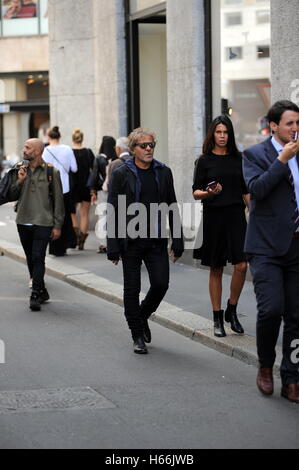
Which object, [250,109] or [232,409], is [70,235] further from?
[232,409]

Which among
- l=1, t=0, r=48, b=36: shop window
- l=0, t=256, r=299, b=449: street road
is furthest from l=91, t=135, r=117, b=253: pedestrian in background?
l=1, t=0, r=48, b=36: shop window

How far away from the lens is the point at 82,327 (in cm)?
942

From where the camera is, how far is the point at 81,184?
15242 millimetres

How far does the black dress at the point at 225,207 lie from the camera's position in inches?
330

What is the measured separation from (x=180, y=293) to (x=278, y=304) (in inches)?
171

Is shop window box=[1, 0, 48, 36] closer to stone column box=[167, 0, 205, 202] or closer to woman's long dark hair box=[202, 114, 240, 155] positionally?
stone column box=[167, 0, 205, 202]

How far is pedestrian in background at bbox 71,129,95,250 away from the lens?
15148 mm

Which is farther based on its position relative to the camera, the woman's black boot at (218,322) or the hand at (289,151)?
the woman's black boot at (218,322)

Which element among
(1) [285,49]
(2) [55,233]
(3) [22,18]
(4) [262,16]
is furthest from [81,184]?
(3) [22,18]

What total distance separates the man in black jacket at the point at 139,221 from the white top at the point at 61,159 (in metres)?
6.34

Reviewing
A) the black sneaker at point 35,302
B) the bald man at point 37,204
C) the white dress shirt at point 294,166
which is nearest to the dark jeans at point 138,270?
the white dress shirt at point 294,166

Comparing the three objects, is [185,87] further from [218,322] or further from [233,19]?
[218,322]

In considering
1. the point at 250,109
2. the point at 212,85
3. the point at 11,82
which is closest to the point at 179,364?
the point at 250,109

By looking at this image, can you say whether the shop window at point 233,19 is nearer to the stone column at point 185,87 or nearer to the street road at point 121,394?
the stone column at point 185,87
